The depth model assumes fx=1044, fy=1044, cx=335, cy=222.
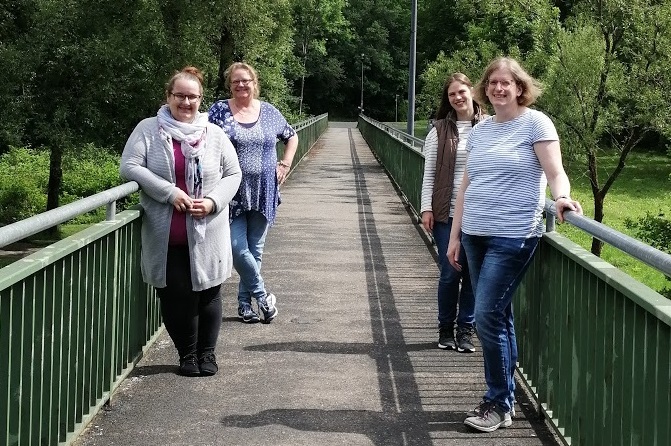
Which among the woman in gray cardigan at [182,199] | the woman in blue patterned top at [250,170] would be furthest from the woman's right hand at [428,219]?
the woman in gray cardigan at [182,199]

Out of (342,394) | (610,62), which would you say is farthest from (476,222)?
(610,62)

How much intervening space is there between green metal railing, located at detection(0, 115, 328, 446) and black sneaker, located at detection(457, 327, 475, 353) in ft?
6.58

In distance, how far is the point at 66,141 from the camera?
27.9 metres

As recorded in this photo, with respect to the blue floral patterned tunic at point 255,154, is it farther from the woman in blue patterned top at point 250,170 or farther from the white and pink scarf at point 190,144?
the white and pink scarf at point 190,144

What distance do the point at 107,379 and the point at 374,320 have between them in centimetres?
282

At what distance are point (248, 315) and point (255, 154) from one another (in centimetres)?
121

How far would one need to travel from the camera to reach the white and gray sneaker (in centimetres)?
500

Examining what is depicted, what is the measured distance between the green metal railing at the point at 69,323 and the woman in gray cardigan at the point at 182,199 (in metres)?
0.13

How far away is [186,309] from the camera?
6.01 meters

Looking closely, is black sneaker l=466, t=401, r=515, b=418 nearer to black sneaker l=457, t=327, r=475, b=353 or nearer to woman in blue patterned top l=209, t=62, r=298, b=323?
black sneaker l=457, t=327, r=475, b=353

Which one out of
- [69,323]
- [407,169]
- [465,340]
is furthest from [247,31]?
[69,323]

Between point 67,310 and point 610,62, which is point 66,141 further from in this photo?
point 67,310

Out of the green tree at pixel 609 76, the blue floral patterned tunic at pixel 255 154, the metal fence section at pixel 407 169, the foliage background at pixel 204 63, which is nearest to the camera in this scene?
the blue floral patterned tunic at pixel 255 154

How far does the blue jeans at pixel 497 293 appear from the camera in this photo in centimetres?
495
